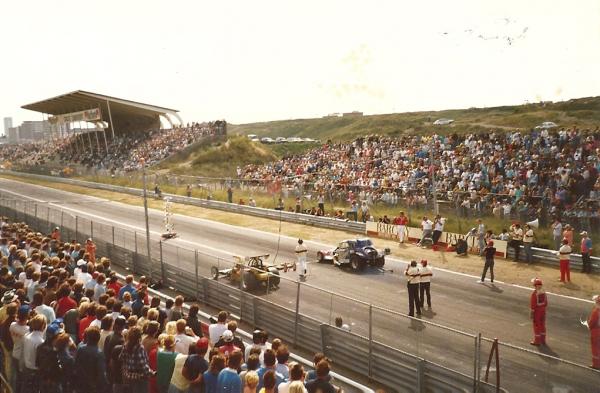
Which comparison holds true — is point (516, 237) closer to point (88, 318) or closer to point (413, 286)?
point (413, 286)

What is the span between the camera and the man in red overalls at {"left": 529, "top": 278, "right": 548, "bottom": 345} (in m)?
13.6

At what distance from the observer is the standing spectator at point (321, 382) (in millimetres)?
7535

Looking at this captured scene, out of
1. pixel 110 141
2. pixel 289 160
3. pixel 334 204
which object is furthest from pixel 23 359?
pixel 110 141

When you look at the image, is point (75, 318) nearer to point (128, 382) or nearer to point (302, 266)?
point (128, 382)

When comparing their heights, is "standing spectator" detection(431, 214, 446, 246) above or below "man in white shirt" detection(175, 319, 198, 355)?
below

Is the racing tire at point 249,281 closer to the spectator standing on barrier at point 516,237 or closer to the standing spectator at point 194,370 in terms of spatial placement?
the standing spectator at point 194,370

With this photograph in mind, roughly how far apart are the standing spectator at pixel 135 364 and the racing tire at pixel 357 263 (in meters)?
15.3

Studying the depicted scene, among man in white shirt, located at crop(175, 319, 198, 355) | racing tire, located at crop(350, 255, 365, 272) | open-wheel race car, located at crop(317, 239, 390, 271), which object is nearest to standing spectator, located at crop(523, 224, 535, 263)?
open-wheel race car, located at crop(317, 239, 390, 271)

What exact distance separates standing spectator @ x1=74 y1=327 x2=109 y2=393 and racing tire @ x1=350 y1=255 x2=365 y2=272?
51.1ft

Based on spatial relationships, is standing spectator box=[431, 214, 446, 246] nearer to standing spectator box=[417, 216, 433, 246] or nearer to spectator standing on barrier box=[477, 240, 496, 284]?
standing spectator box=[417, 216, 433, 246]

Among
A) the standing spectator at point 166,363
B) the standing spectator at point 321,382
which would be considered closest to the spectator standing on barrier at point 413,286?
the standing spectator at point 321,382

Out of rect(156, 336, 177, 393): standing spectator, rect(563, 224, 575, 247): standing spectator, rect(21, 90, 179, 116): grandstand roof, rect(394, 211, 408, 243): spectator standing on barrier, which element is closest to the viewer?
rect(156, 336, 177, 393): standing spectator

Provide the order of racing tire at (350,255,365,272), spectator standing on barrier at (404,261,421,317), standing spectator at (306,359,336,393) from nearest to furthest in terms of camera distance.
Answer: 1. standing spectator at (306,359,336,393)
2. spectator standing on barrier at (404,261,421,317)
3. racing tire at (350,255,365,272)

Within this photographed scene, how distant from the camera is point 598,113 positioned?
64750 millimetres
